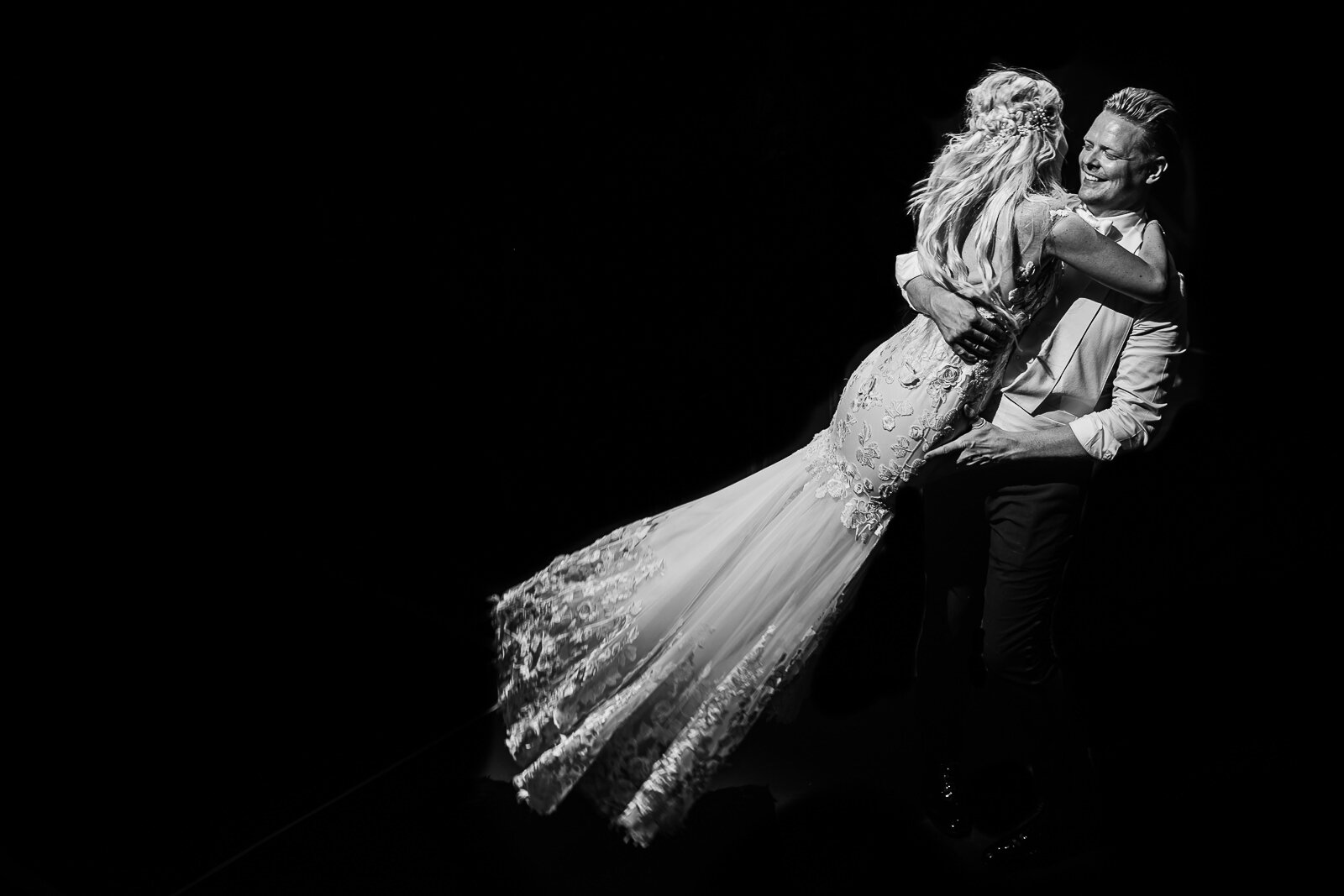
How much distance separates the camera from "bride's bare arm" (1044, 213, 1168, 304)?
159 centimetres

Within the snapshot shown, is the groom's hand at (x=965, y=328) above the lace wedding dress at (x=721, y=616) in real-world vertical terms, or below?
above

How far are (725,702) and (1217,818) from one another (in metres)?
1.00

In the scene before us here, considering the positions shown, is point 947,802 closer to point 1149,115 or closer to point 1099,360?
point 1099,360

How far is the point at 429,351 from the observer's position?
2.47m

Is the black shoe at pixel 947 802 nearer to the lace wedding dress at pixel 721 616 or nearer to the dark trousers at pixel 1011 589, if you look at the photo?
the dark trousers at pixel 1011 589

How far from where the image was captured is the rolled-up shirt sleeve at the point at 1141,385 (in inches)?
66.9

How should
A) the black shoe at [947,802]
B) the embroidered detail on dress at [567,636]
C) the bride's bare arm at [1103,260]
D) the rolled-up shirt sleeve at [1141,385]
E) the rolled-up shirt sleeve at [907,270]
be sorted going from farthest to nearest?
1. the black shoe at [947,802]
2. the embroidered detail on dress at [567,636]
3. the rolled-up shirt sleeve at [907,270]
4. the rolled-up shirt sleeve at [1141,385]
5. the bride's bare arm at [1103,260]

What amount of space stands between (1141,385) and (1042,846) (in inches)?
34.7

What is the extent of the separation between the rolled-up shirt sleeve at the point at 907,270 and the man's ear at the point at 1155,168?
386mm

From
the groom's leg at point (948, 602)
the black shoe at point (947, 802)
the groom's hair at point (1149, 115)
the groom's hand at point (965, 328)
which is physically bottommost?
the black shoe at point (947, 802)

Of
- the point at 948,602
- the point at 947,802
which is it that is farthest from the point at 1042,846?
the point at 948,602

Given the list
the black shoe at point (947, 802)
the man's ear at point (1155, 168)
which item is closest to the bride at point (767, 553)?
the man's ear at point (1155, 168)

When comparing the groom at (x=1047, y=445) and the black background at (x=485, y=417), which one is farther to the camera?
the black background at (x=485, y=417)

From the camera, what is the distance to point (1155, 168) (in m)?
1.69
